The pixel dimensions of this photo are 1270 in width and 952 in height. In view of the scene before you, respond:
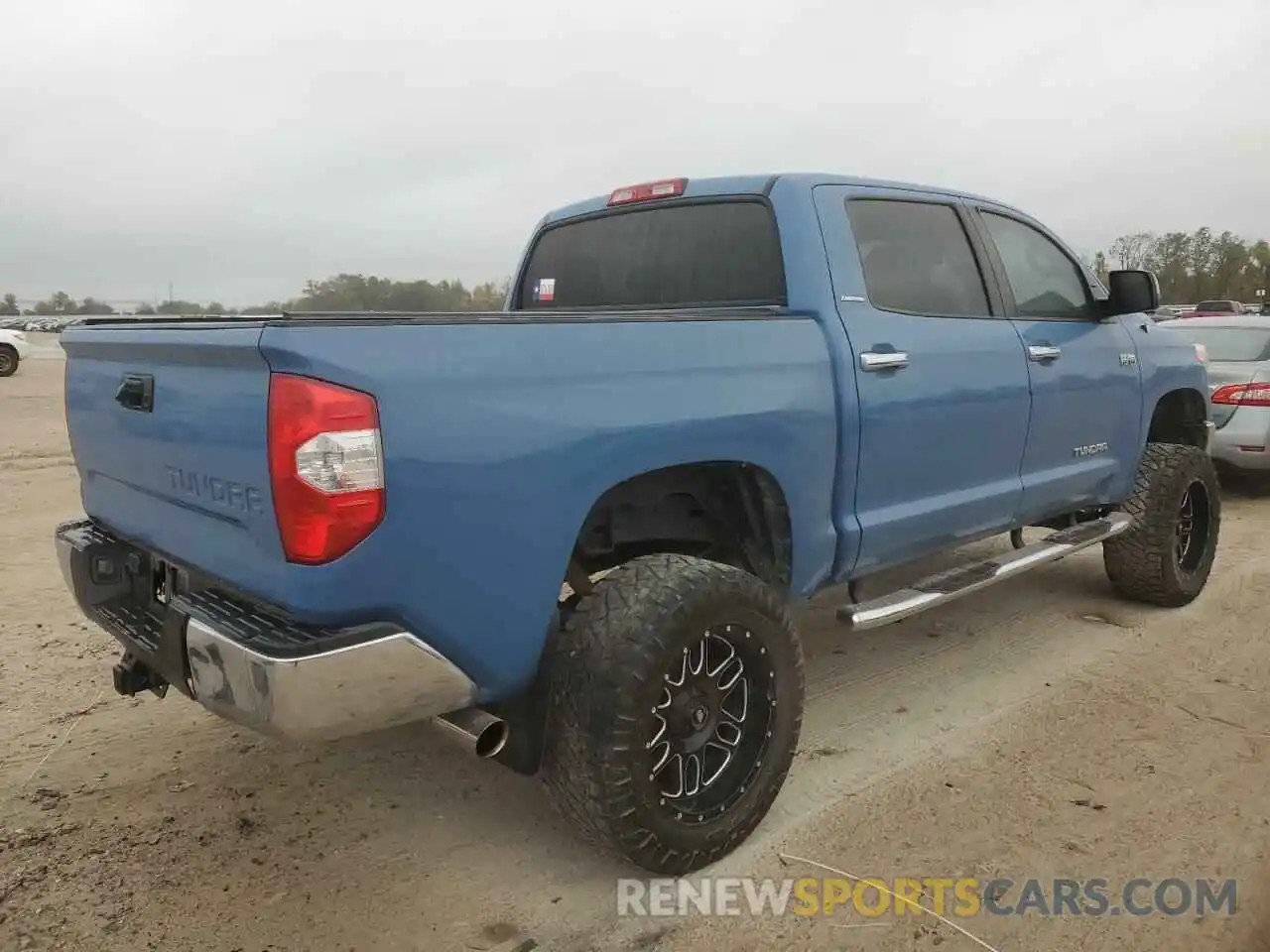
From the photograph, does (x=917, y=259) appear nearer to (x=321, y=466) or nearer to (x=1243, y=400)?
(x=321, y=466)

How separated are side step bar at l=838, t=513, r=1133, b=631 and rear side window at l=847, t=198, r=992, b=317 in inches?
40.1

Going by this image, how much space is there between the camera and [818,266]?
10.8 ft

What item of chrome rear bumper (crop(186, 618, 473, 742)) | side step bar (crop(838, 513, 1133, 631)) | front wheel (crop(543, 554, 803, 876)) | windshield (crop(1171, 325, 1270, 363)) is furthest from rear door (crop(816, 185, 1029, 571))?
windshield (crop(1171, 325, 1270, 363))

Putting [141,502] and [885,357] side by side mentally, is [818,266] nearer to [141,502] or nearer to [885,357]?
[885,357]

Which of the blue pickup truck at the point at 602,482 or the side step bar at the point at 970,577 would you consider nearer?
the blue pickup truck at the point at 602,482

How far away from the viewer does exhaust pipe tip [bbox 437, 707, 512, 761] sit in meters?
2.42

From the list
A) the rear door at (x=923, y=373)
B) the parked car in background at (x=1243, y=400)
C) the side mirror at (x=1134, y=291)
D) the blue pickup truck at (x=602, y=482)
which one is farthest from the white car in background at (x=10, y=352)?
the side mirror at (x=1134, y=291)

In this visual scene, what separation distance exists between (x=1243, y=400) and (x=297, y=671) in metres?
8.21

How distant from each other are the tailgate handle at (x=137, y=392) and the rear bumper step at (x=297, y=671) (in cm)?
52

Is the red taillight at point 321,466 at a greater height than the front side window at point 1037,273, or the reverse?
the front side window at point 1037,273

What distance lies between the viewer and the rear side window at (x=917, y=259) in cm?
353

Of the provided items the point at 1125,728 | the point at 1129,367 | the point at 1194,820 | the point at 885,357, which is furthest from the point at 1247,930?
the point at 1129,367

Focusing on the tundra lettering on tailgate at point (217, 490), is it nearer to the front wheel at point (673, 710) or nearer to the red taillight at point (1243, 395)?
the front wheel at point (673, 710)

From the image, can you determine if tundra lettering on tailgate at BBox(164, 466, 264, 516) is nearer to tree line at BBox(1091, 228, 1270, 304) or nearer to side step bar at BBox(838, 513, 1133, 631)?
side step bar at BBox(838, 513, 1133, 631)
